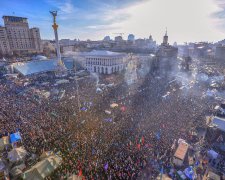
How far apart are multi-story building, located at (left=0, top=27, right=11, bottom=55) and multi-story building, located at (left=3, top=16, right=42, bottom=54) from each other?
3.06 feet

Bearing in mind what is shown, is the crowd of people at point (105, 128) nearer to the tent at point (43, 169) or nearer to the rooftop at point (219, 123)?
the tent at point (43, 169)

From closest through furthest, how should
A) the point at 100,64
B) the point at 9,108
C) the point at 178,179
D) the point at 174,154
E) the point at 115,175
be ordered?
the point at 115,175 < the point at 178,179 < the point at 174,154 < the point at 9,108 < the point at 100,64

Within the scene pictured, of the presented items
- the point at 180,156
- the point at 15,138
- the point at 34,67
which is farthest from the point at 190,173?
the point at 34,67

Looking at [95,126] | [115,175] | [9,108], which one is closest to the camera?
[115,175]

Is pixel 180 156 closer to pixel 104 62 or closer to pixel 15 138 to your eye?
pixel 15 138

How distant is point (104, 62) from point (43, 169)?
Answer: 133 feet

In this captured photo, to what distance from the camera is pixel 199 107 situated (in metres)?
21.6

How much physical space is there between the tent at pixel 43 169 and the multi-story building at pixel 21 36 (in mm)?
68667

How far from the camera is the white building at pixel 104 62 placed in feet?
157

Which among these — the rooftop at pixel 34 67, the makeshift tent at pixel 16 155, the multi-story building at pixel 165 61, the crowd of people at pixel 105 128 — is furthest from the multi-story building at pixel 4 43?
the makeshift tent at pixel 16 155

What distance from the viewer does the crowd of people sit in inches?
447

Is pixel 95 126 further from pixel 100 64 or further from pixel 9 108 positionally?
pixel 100 64

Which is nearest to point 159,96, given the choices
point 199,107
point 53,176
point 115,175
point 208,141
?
point 199,107

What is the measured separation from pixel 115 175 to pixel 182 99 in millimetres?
18142
